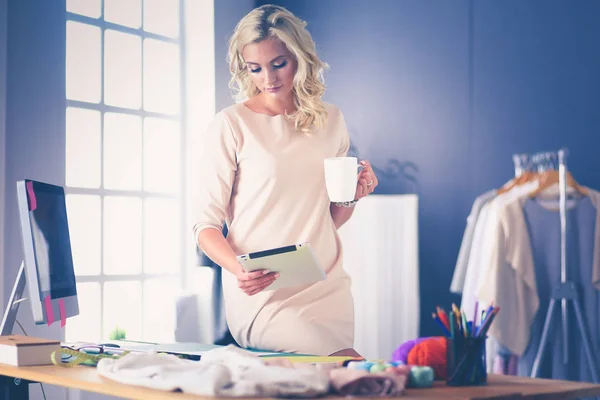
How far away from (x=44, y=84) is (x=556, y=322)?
2642 mm

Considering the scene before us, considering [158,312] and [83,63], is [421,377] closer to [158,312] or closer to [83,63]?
[83,63]

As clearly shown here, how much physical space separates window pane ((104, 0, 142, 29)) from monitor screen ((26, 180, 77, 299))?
2.63 meters

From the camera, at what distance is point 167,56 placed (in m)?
5.12

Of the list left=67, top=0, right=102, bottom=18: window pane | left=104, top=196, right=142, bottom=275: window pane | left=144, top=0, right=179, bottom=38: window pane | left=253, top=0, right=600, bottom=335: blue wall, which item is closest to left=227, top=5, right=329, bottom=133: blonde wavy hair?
left=253, top=0, right=600, bottom=335: blue wall

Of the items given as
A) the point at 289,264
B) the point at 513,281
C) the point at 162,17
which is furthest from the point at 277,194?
the point at 162,17

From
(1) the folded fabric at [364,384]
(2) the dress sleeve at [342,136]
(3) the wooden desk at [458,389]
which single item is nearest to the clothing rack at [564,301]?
(2) the dress sleeve at [342,136]

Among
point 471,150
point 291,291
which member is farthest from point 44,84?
point 291,291

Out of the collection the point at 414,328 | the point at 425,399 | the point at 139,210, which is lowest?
the point at 414,328

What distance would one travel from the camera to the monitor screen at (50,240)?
2.06 metres

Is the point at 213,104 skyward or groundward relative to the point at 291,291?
skyward

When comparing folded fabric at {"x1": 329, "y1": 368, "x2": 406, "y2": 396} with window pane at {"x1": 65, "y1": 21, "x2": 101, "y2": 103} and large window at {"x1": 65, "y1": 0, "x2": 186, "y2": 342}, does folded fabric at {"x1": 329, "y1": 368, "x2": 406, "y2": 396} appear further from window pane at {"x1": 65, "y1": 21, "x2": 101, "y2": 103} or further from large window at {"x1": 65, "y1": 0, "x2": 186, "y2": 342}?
window pane at {"x1": 65, "y1": 21, "x2": 101, "y2": 103}

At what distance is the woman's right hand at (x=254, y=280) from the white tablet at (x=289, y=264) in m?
0.01

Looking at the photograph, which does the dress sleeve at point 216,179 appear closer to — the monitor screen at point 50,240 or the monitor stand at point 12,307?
the monitor screen at point 50,240

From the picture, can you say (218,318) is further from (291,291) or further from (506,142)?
(291,291)
